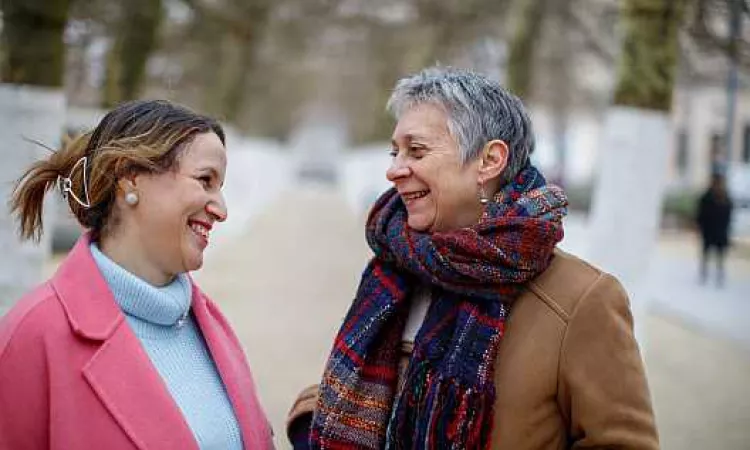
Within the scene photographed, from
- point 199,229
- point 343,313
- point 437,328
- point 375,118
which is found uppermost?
point 199,229

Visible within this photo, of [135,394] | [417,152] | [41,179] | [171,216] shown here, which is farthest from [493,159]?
[41,179]

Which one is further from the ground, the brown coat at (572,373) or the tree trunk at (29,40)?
the tree trunk at (29,40)

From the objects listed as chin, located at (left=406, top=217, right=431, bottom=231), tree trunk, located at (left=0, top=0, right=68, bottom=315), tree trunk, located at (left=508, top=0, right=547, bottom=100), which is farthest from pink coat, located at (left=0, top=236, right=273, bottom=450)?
tree trunk, located at (left=508, top=0, right=547, bottom=100)

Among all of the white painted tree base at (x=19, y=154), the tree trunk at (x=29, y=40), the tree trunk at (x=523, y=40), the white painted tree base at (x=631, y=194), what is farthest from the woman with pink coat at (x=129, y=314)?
the tree trunk at (x=523, y=40)

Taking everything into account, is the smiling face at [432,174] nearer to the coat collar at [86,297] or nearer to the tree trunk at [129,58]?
the coat collar at [86,297]

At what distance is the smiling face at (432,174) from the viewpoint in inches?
104

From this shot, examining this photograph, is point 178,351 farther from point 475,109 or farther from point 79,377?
point 475,109

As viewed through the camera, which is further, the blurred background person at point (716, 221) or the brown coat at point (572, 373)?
the blurred background person at point (716, 221)

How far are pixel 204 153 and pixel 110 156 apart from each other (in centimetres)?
25

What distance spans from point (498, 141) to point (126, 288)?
41.7 inches

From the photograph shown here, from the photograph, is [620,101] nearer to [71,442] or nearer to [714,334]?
[71,442]

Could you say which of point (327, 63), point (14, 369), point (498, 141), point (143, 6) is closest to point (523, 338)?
point (498, 141)

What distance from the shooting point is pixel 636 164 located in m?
6.81

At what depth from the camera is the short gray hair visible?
262 cm
